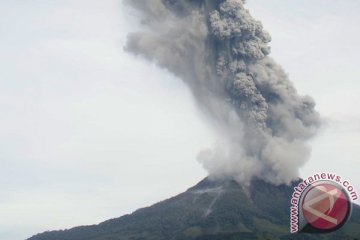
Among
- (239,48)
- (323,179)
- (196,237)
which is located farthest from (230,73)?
(323,179)

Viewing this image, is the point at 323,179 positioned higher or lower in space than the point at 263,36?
lower

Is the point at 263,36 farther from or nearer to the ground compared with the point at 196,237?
farther from the ground

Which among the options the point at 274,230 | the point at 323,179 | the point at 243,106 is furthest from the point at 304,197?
the point at 274,230

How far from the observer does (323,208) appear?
46.4 metres

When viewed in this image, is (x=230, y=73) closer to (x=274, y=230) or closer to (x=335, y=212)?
(x=274, y=230)

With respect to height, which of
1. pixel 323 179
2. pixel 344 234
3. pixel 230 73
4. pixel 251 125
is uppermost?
pixel 230 73

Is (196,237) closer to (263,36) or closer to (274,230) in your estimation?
(274,230)

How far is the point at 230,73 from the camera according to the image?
19138 cm

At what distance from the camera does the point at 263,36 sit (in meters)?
193

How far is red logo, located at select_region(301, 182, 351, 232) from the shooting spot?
151 ft

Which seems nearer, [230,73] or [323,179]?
[323,179]

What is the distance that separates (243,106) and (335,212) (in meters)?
145

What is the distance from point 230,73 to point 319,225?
146785mm

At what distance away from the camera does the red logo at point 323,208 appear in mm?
45938
